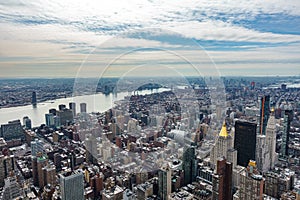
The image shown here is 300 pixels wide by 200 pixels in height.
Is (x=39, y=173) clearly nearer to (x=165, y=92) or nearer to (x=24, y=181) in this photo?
(x=24, y=181)

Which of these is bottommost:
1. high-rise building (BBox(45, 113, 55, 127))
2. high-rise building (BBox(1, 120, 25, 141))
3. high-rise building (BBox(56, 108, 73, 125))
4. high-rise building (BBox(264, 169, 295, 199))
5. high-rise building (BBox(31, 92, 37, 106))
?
high-rise building (BBox(264, 169, 295, 199))

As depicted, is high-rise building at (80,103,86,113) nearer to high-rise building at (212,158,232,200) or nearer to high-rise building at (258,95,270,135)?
high-rise building at (212,158,232,200)

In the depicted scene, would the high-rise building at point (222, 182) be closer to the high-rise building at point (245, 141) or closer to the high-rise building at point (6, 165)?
the high-rise building at point (245, 141)

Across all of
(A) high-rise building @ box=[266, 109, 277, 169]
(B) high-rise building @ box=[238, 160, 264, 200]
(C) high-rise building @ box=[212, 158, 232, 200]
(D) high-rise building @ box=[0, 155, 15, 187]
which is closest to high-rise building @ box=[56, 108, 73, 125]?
(D) high-rise building @ box=[0, 155, 15, 187]

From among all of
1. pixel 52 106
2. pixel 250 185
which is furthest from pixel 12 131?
pixel 250 185

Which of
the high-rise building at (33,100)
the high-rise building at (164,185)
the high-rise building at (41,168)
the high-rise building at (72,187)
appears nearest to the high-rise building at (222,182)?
the high-rise building at (164,185)

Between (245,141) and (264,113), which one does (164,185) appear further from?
(264,113)

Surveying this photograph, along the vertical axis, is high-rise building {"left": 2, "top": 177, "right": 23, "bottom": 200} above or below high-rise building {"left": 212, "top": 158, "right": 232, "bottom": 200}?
below
